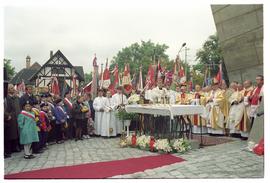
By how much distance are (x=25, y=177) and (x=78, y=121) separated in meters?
4.95

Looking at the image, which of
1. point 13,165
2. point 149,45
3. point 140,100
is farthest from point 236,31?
point 149,45

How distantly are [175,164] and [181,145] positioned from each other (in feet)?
5.08

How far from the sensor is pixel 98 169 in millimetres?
6668

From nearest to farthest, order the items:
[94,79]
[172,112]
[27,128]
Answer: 1. [27,128]
2. [172,112]
3. [94,79]

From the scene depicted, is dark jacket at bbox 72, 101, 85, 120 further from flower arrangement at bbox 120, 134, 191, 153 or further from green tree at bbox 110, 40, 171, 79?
green tree at bbox 110, 40, 171, 79

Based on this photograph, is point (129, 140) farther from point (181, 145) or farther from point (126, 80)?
point (126, 80)

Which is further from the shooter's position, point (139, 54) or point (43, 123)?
point (139, 54)

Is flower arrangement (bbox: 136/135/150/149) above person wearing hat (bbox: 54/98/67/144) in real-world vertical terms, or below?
below

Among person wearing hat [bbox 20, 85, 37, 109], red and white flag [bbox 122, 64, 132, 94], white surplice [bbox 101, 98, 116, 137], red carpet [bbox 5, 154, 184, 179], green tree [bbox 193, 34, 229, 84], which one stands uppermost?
green tree [bbox 193, 34, 229, 84]

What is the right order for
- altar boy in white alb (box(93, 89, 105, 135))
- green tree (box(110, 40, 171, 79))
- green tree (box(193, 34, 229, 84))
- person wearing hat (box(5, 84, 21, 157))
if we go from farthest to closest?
green tree (box(110, 40, 171, 79)) < green tree (box(193, 34, 229, 84)) < altar boy in white alb (box(93, 89, 105, 135)) < person wearing hat (box(5, 84, 21, 157))

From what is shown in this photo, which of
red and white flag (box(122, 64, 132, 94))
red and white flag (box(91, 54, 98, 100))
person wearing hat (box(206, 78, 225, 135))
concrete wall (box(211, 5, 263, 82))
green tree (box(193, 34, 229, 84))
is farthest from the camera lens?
green tree (box(193, 34, 229, 84))

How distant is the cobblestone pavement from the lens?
A: 6.15 m

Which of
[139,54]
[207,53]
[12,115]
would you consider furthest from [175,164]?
[139,54]

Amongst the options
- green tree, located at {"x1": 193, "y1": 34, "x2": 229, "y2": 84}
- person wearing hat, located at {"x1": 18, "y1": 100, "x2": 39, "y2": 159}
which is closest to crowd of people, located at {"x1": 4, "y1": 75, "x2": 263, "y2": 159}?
person wearing hat, located at {"x1": 18, "y1": 100, "x2": 39, "y2": 159}
